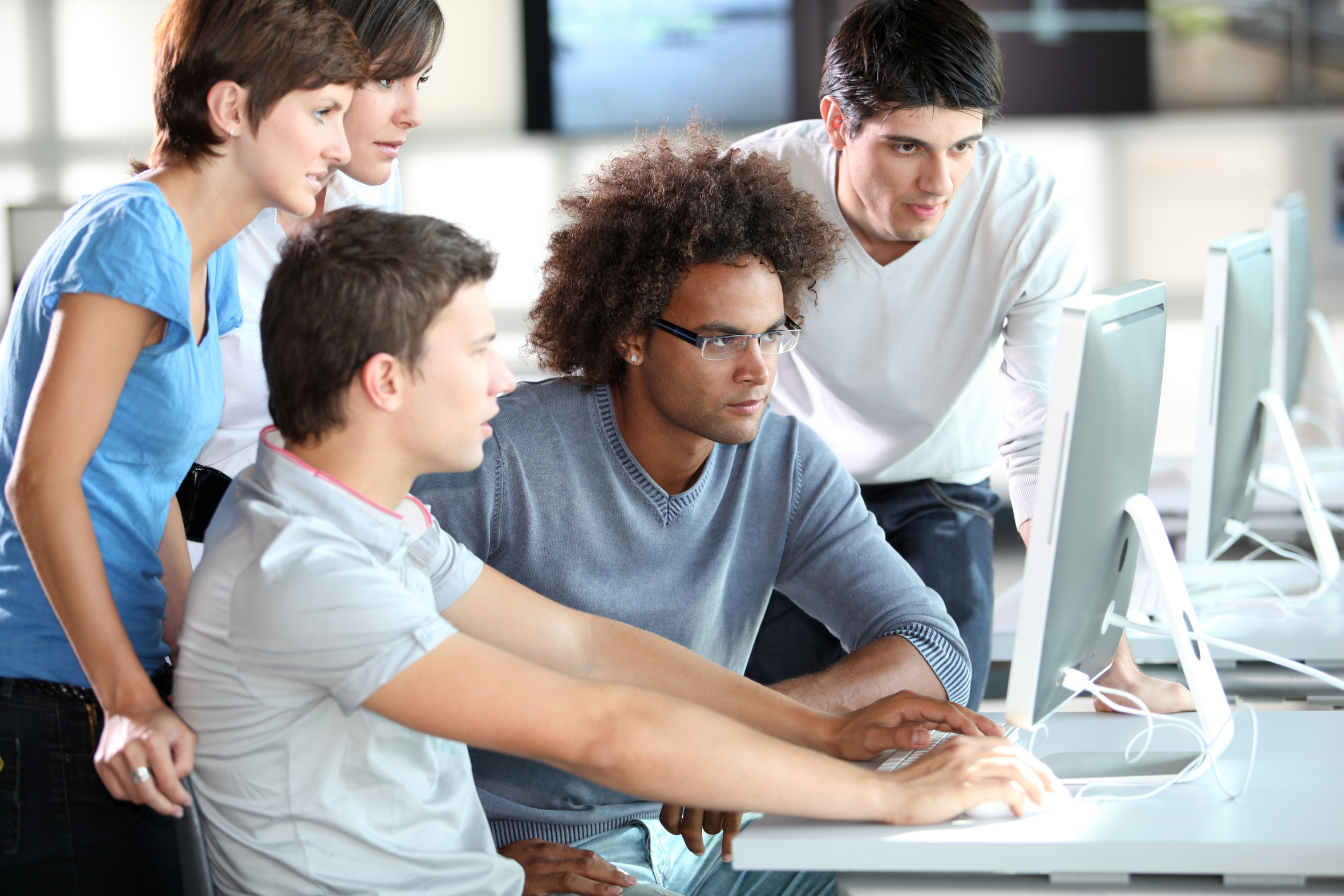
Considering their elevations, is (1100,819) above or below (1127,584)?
below

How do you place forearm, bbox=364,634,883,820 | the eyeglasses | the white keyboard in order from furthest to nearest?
the eyeglasses → the white keyboard → forearm, bbox=364,634,883,820

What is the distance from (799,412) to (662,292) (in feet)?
2.24

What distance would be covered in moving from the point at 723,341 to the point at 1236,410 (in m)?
0.78

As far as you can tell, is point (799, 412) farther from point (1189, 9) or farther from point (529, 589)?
point (1189, 9)

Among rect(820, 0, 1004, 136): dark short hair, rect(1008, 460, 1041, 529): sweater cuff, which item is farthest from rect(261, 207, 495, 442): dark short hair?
rect(1008, 460, 1041, 529): sweater cuff

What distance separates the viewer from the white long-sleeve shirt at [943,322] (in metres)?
2.05

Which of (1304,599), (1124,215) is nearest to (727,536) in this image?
(1304,599)

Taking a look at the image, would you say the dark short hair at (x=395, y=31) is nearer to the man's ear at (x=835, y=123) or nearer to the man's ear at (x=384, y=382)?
the man's ear at (x=835, y=123)

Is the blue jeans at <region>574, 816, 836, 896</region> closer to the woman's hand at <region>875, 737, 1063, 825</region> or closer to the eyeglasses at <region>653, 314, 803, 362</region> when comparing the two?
the woman's hand at <region>875, 737, 1063, 825</region>

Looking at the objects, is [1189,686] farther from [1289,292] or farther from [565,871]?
[1289,292]

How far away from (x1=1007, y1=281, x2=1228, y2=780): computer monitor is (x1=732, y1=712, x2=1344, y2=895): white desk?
10cm

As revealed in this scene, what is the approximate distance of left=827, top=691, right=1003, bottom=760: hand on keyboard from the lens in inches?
51.2

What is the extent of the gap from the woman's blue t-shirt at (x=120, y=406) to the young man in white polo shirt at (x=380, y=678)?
0.55 feet

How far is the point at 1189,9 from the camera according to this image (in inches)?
176
